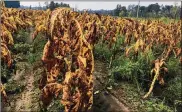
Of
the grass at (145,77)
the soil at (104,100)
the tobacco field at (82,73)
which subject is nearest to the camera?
the tobacco field at (82,73)

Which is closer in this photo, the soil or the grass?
the soil

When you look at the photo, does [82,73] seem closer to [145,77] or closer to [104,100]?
[104,100]

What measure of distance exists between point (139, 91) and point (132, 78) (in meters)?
0.46

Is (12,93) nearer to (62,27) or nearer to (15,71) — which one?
(15,71)

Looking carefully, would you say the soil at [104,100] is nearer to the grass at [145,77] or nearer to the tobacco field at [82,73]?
the tobacco field at [82,73]

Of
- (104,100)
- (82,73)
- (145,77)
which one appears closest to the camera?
(82,73)

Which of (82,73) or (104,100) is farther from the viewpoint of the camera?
(104,100)

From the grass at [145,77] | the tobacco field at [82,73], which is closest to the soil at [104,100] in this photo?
the tobacco field at [82,73]

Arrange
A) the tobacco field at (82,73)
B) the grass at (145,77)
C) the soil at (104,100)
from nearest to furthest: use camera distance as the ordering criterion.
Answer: the tobacco field at (82,73) < the soil at (104,100) < the grass at (145,77)

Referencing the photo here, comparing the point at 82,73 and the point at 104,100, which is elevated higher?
the point at 82,73

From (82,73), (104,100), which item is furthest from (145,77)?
(82,73)

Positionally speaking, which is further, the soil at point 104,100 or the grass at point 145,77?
the grass at point 145,77

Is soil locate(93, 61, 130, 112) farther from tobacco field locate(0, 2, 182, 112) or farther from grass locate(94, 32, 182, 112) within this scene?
grass locate(94, 32, 182, 112)

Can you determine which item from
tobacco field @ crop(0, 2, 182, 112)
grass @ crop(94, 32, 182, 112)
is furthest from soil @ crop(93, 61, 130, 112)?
grass @ crop(94, 32, 182, 112)
